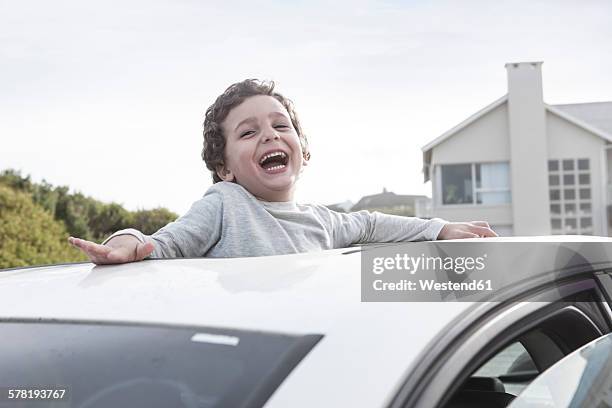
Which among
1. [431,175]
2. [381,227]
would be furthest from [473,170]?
[381,227]

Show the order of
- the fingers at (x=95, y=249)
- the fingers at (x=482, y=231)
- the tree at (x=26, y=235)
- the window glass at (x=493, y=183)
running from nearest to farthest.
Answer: the fingers at (x=95, y=249) < the fingers at (x=482, y=231) < the tree at (x=26, y=235) < the window glass at (x=493, y=183)

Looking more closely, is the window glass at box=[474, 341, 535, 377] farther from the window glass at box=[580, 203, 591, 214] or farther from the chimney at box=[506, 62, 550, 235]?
the window glass at box=[580, 203, 591, 214]

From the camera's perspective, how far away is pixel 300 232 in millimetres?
2480

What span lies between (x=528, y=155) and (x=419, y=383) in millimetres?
27804

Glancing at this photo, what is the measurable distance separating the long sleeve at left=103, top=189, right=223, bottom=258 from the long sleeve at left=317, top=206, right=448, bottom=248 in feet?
1.38

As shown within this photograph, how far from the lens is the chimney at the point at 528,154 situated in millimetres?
27828

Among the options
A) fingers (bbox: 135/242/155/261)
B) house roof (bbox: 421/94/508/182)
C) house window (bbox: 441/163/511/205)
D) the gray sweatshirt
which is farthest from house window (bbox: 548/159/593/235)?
fingers (bbox: 135/242/155/261)

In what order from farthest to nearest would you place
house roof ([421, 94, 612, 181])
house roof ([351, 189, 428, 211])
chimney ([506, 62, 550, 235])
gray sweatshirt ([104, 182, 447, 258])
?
1. house roof ([351, 189, 428, 211])
2. chimney ([506, 62, 550, 235])
3. house roof ([421, 94, 612, 181])
4. gray sweatshirt ([104, 182, 447, 258])

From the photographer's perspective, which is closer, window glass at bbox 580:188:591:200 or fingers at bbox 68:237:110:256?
fingers at bbox 68:237:110:256

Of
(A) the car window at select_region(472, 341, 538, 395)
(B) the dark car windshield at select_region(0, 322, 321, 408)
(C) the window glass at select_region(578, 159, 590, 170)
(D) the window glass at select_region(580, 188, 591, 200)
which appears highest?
(C) the window glass at select_region(578, 159, 590, 170)

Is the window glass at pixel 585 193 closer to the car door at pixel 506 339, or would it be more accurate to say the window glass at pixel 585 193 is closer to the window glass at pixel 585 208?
the window glass at pixel 585 208

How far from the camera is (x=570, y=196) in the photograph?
2827 cm

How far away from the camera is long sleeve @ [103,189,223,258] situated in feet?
7.01

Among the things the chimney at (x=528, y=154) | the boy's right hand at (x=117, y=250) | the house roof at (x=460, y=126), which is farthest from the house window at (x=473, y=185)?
the boy's right hand at (x=117, y=250)
